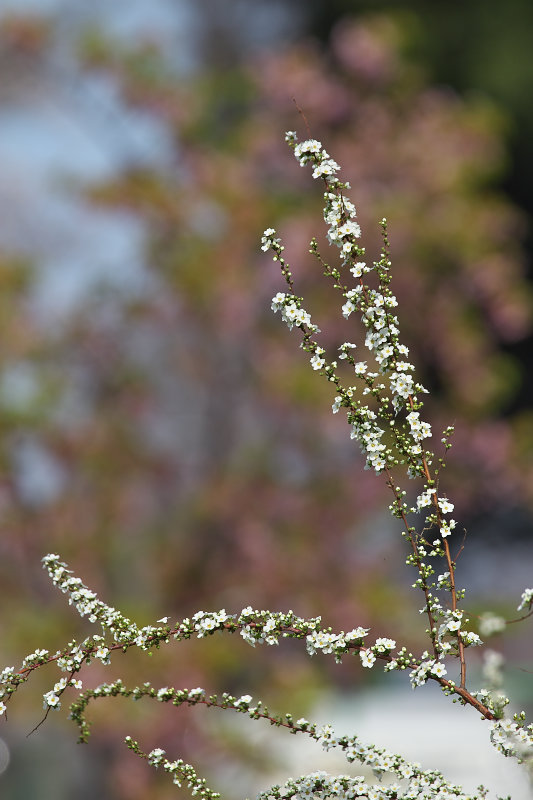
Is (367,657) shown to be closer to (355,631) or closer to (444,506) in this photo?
(355,631)

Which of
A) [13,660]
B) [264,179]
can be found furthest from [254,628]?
[264,179]

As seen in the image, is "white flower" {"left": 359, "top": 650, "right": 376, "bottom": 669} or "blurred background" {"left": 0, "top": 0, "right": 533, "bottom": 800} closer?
"white flower" {"left": 359, "top": 650, "right": 376, "bottom": 669}

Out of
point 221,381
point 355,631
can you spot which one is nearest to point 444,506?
point 355,631

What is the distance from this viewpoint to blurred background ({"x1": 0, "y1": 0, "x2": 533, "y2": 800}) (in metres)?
5.77

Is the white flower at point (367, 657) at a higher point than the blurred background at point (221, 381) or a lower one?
lower

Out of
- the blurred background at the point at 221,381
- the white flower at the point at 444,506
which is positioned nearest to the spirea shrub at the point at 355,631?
the white flower at the point at 444,506

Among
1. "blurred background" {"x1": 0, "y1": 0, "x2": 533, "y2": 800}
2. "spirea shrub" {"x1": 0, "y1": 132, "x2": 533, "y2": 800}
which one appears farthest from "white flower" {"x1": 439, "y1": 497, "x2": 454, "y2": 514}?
"blurred background" {"x1": 0, "y1": 0, "x2": 533, "y2": 800}

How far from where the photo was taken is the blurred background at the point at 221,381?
18.9 feet

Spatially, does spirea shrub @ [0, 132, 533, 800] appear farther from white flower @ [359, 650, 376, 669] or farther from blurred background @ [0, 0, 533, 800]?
blurred background @ [0, 0, 533, 800]

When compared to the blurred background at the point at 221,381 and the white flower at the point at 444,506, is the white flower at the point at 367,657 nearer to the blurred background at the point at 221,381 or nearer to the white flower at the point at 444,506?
the white flower at the point at 444,506

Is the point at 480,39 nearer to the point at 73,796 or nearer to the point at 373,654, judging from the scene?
the point at 73,796

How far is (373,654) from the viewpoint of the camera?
5.79 feet

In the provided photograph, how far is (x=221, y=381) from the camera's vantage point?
665 centimetres

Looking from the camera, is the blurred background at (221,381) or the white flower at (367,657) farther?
the blurred background at (221,381)
